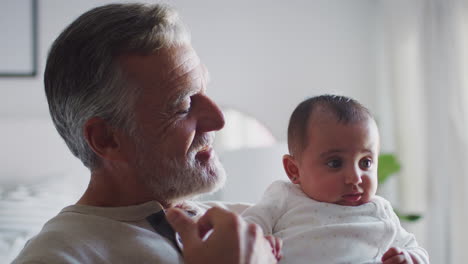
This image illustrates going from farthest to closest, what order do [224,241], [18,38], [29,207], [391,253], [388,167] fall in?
[18,38]
[388,167]
[29,207]
[391,253]
[224,241]

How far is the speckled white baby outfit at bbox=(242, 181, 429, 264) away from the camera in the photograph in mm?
1090

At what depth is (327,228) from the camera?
1.11 m

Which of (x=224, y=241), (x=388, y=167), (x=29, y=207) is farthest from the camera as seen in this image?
(x=388, y=167)

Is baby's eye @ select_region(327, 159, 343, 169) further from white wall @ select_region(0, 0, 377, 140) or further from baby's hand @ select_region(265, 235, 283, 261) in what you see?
white wall @ select_region(0, 0, 377, 140)

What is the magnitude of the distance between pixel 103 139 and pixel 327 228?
1.80 feet

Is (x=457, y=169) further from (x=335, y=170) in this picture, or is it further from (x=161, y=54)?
(x=161, y=54)

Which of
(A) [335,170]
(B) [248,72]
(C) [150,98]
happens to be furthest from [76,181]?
(A) [335,170]

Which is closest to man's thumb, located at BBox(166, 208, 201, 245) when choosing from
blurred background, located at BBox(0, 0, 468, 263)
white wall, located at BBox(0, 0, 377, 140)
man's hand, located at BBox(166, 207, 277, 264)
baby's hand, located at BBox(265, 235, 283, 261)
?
man's hand, located at BBox(166, 207, 277, 264)

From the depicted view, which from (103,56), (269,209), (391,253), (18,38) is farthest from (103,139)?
(18,38)

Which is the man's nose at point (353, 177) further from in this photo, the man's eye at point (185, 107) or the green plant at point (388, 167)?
the green plant at point (388, 167)

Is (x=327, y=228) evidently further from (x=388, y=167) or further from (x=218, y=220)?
(x=388, y=167)

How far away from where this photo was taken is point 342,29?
3531 mm

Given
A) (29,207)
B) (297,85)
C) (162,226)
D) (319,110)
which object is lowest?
(29,207)

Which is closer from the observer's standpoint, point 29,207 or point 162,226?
point 162,226
